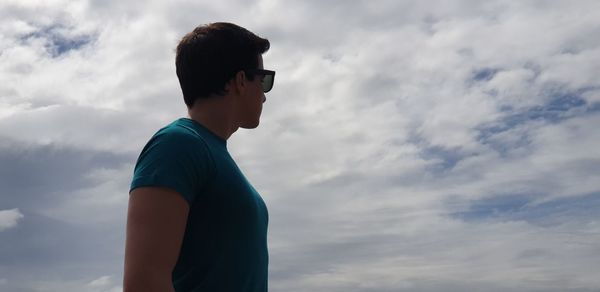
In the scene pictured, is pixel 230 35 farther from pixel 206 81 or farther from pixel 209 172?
pixel 209 172

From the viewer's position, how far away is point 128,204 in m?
A: 4.15

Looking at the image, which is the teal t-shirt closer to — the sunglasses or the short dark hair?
the short dark hair

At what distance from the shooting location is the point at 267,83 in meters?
5.44

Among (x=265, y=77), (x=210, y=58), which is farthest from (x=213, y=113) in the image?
(x=265, y=77)

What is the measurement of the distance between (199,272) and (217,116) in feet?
3.94

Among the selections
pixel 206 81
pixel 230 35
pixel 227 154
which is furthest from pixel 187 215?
pixel 230 35

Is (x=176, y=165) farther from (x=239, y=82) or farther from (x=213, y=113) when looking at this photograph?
(x=239, y=82)

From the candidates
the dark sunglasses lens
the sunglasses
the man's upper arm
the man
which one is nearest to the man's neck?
the man

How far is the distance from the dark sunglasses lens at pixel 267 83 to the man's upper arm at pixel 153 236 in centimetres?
153

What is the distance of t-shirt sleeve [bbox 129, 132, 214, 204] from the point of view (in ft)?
13.5

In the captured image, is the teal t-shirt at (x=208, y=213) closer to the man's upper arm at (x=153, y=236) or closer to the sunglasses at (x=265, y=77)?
the man's upper arm at (x=153, y=236)

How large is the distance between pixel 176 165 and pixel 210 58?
1.06 m

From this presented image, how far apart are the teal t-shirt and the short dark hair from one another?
1.40ft

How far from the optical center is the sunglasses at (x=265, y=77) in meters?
5.17
